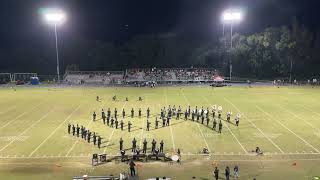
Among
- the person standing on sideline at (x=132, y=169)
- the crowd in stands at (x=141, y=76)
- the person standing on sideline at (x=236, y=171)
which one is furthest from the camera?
the crowd in stands at (x=141, y=76)

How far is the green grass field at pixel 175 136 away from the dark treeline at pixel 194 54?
906 inches

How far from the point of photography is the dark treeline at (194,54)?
74688mm

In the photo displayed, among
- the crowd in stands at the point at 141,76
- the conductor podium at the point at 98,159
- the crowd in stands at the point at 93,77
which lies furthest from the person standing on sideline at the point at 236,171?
the crowd in stands at the point at 93,77

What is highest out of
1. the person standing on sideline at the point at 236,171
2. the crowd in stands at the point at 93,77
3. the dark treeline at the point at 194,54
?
the dark treeline at the point at 194,54

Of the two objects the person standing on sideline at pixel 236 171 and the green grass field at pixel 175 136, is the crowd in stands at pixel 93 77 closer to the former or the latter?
the green grass field at pixel 175 136

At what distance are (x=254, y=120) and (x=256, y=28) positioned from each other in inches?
2081

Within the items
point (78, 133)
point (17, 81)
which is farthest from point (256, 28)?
point (78, 133)

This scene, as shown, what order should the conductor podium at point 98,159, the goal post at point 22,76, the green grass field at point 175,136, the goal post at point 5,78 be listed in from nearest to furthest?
1. the green grass field at point 175,136
2. the conductor podium at point 98,159
3. the goal post at point 5,78
4. the goal post at point 22,76

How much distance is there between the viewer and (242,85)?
214ft

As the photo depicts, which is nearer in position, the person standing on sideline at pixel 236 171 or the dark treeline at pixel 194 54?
the person standing on sideline at pixel 236 171

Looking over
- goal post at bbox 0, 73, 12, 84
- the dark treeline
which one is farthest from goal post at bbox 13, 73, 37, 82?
the dark treeline

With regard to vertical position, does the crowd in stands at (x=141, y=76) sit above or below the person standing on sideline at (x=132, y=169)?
above

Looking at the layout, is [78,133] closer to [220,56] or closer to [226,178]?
[226,178]

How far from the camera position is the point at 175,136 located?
3062 cm
